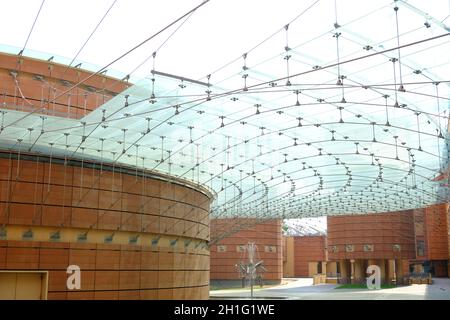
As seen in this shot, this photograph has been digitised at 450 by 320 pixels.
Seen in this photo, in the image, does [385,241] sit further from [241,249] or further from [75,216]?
[75,216]

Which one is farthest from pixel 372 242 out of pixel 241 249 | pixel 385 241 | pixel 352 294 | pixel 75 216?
pixel 75 216

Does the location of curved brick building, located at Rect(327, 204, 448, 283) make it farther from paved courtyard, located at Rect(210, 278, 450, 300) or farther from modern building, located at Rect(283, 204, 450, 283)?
paved courtyard, located at Rect(210, 278, 450, 300)

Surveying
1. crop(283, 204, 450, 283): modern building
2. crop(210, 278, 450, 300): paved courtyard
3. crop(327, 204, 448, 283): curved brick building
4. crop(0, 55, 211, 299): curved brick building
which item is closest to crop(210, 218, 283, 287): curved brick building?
crop(283, 204, 450, 283): modern building

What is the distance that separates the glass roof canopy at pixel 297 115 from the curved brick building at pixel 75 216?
4.03ft

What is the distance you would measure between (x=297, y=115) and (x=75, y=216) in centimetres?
1534

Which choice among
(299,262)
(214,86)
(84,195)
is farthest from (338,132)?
(299,262)

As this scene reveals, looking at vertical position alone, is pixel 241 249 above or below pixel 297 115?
below

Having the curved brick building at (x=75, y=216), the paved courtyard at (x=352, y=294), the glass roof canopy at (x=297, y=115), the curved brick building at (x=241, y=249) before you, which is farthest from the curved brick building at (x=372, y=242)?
the curved brick building at (x=75, y=216)

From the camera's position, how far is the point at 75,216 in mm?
34438

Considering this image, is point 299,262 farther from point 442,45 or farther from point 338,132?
point 442,45

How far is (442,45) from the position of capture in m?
22.9
